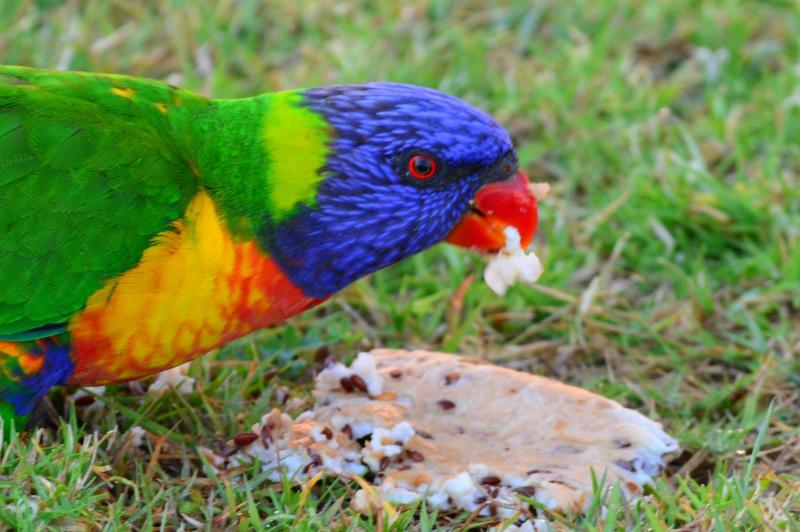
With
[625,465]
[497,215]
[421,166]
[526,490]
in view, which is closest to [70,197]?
[421,166]

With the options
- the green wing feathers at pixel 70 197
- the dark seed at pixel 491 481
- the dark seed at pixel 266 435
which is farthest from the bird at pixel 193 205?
the dark seed at pixel 491 481

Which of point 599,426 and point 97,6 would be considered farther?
point 97,6

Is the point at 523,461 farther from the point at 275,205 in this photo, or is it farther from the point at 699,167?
the point at 699,167

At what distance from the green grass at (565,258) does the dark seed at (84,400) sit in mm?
50

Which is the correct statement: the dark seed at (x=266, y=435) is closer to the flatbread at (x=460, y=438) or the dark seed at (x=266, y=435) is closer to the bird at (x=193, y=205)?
the flatbread at (x=460, y=438)

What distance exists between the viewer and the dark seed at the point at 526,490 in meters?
2.48

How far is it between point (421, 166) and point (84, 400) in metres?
1.04

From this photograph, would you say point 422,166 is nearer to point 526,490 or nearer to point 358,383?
point 358,383

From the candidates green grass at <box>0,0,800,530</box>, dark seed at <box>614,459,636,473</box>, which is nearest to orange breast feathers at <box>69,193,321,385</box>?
green grass at <box>0,0,800,530</box>

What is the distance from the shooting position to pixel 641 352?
3373 millimetres

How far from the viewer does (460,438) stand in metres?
2.75

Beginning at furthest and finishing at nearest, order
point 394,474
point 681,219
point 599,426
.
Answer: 1. point 681,219
2. point 599,426
3. point 394,474

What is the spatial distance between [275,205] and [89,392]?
2.40 ft

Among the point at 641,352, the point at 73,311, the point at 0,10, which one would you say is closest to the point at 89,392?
the point at 73,311
